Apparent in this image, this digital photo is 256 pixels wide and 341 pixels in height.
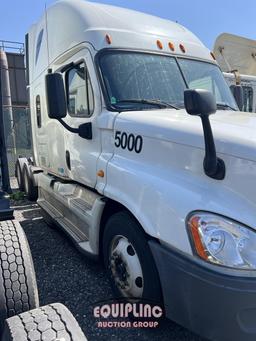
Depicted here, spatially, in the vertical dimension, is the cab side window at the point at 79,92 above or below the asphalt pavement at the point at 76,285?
above

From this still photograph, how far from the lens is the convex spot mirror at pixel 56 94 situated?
3211 millimetres

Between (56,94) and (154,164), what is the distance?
3.90ft

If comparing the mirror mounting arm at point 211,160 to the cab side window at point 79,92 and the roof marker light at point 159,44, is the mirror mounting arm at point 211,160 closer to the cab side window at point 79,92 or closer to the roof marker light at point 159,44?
the cab side window at point 79,92

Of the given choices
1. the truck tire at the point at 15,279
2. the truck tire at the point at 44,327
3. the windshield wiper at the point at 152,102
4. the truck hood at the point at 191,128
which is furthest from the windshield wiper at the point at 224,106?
the truck tire at the point at 44,327

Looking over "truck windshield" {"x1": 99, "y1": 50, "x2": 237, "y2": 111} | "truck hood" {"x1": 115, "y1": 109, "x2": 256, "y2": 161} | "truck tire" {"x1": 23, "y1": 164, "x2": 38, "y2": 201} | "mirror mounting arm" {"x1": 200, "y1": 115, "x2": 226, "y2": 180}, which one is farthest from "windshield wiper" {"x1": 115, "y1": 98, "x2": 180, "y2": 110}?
"truck tire" {"x1": 23, "y1": 164, "x2": 38, "y2": 201}

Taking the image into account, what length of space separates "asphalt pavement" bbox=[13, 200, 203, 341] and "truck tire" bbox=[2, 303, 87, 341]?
869 mm

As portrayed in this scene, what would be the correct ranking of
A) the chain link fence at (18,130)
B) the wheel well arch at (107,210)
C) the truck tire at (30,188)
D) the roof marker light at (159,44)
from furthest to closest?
the chain link fence at (18,130) < the truck tire at (30,188) < the roof marker light at (159,44) < the wheel well arch at (107,210)

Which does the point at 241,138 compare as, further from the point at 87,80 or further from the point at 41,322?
the point at 87,80

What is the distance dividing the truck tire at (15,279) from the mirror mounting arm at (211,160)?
1400 mm

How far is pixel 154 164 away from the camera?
2.70 m

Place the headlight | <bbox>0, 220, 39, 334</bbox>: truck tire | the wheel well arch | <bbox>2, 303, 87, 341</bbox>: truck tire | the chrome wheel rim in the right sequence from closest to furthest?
<bbox>2, 303, 87, 341</bbox>: truck tire, the headlight, <bbox>0, 220, 39, 334</bbox>: truck tire, the chrome wheel rim, the wheel well arch

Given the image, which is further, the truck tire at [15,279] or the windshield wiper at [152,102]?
the windshield wiper at [152,102]

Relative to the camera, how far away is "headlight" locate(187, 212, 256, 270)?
79.0 inches

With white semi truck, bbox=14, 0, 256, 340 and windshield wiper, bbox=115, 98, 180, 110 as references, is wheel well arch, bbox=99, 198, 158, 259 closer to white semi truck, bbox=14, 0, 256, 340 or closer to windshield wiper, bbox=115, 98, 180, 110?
white semi truck, bbox=14, 0, 256, 340
